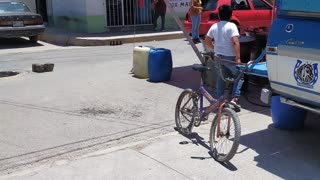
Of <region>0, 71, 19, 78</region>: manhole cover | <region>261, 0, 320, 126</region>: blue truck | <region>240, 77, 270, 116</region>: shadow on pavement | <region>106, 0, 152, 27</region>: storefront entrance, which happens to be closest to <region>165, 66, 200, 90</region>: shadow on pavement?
<region>240, 77, 270, 116</region>: shadow on pavement

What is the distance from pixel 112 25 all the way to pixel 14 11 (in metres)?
4.06

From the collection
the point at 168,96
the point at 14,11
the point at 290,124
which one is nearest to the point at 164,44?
the point at 14,11

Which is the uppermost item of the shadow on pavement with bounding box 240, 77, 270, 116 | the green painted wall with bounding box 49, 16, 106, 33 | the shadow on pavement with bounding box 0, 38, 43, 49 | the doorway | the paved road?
the doorway

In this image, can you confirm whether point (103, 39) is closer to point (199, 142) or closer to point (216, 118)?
point (199, 142)

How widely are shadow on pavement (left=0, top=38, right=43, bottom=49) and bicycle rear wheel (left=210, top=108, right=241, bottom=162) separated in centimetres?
1261

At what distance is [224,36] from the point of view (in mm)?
6031

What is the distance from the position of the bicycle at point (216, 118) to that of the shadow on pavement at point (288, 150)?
0.44 m

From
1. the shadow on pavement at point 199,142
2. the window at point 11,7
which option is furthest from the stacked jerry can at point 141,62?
the window at point 11,7

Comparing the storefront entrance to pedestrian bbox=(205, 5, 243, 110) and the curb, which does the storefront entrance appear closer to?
the curb

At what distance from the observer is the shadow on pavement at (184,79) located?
894 centimetres

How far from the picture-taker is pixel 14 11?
53.5 feet

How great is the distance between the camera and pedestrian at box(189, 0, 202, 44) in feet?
42.5

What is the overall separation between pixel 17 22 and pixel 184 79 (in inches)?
339

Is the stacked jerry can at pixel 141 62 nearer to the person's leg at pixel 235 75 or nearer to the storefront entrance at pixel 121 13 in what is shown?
the person's leg at pixel 235 75
